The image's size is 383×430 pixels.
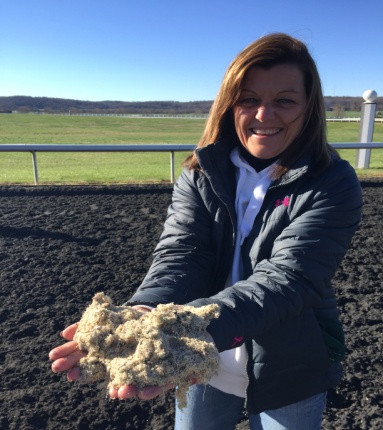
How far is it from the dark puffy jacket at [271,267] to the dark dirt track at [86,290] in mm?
519

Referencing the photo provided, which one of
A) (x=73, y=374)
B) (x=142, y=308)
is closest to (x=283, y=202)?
(x=142, y=308)

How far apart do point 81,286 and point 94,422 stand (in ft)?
6.17

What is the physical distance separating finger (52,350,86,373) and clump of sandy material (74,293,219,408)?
25mm

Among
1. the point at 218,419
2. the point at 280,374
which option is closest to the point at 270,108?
the point at 280,374

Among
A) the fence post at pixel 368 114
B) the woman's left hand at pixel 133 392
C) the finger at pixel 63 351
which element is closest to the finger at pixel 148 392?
the woman's left hand at pixel 133 392

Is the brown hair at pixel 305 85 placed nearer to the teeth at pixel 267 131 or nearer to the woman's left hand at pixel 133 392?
the teeth at pixel 267 131

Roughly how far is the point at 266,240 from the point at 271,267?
6.0 inches

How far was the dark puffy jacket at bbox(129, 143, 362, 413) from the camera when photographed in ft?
5.43

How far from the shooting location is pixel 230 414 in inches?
83.9

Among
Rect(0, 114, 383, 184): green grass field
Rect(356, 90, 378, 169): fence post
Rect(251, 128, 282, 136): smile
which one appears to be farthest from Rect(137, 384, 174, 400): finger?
Rect(356, 90, 378, 169): fence post

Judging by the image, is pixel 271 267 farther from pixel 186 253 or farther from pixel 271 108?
pixel 271 108

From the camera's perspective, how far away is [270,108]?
190 centimetres

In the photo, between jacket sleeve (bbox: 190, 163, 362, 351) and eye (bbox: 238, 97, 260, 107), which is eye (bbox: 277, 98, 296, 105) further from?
jacket sleeve (bbox: 190, 163, 362, 351)

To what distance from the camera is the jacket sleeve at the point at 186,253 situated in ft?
6.33
